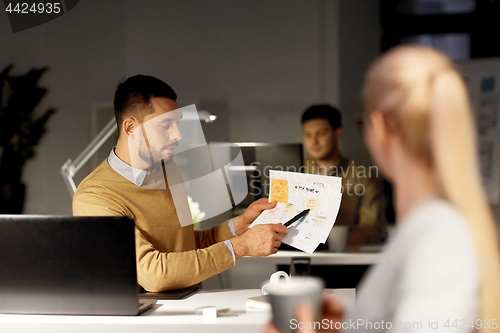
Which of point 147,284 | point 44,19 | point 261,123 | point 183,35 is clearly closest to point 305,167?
point 261,123

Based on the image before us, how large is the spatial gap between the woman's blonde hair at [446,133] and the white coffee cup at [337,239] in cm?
Answer: 202

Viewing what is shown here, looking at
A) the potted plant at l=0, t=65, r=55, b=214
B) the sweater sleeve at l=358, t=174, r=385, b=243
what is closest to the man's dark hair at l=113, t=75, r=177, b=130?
the sweater sleeve at l=358, t=174, r=385, b=243

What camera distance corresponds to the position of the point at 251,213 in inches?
66.6

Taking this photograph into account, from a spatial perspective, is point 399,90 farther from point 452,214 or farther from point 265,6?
point 265,6

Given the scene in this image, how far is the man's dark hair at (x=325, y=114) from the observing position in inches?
109

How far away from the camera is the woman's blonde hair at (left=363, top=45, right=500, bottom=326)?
54 cm

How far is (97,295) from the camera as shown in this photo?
1.18m

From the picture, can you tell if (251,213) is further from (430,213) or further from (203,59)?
(203,59)

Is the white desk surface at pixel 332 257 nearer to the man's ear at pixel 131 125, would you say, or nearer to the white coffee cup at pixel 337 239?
the white coffee cup at pixel 337 239

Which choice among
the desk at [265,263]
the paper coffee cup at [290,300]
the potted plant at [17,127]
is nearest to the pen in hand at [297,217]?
the paper coffee cup at [290,300]

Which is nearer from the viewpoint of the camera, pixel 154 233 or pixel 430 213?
pixel 430 213

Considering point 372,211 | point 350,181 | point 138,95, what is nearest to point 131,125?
point 138,95

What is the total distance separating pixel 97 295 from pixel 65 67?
7.68ft

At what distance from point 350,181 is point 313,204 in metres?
1.34
